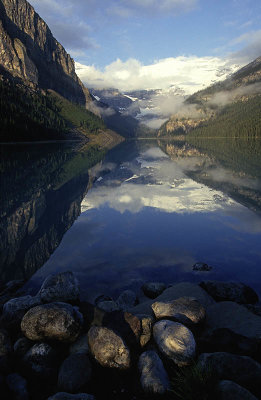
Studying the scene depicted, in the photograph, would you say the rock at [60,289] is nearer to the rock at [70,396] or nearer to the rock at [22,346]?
the rock at [22,346]

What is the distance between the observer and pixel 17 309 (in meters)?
8.75

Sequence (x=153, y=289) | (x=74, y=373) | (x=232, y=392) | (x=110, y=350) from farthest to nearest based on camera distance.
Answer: (x=153, y=289)
(x=110, y=350)
(x=74, y=373)
(x=232, y=392)

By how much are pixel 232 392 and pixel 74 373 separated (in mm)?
3760

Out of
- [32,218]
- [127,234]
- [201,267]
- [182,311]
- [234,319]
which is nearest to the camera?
[182,311]

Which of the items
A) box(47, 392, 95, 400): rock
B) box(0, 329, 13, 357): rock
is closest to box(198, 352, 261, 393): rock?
box(47, 392, 95, 400): rock

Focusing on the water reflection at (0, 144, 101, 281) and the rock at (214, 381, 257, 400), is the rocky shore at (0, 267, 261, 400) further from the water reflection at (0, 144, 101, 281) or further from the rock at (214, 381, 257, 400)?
the water reflection at (0, 144, 101, 281)

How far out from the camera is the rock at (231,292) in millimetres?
10844

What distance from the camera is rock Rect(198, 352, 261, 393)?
538cm

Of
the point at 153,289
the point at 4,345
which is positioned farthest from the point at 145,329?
the point at 153,289

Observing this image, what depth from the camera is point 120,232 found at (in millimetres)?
18703

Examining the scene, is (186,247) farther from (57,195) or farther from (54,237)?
(57,195)

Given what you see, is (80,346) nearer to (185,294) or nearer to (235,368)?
(235,368)

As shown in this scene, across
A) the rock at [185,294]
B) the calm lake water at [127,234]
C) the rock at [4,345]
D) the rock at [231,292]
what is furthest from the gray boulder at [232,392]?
the calm lake water at [127,234]

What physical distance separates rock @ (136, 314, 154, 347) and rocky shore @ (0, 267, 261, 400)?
3 cm
